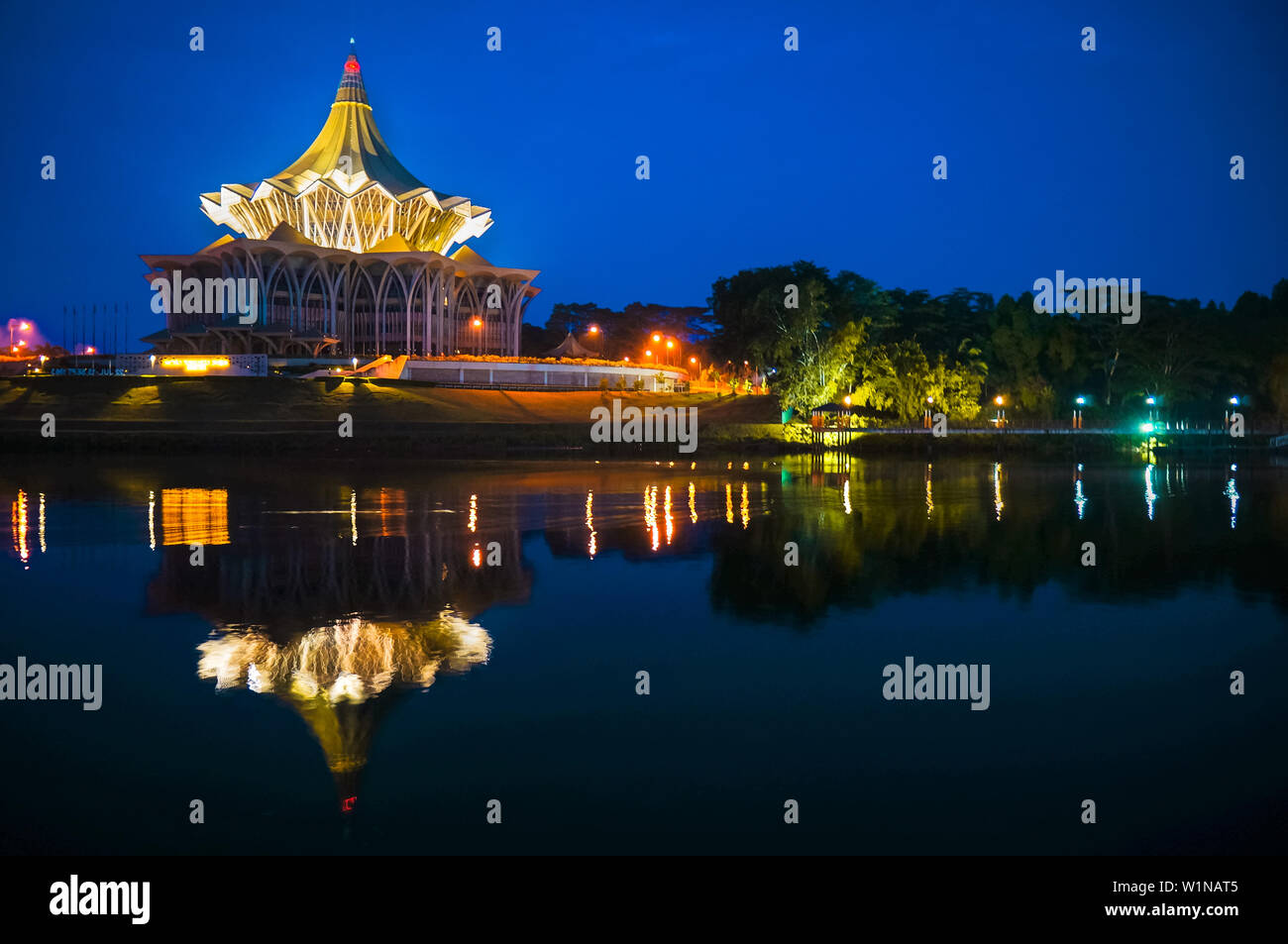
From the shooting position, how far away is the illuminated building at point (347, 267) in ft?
209

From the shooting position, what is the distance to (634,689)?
380 inches

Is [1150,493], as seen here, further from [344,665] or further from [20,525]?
[20,525]

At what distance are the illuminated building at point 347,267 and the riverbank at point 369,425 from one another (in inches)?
497

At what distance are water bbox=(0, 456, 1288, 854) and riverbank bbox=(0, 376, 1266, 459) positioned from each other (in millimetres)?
24240

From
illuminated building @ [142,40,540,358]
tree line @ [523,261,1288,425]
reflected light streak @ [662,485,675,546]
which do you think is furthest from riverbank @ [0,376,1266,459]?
reflected light streak @ [662,485,675,546]

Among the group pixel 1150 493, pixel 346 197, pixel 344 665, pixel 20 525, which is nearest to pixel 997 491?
pixel 1150 493

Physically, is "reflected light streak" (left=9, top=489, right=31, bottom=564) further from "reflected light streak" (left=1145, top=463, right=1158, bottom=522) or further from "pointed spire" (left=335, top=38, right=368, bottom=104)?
"pointed spire" (left=335, top=38, right=368, bottom=104)

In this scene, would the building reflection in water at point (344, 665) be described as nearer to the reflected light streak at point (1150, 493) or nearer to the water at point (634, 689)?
the water at point (634, 689)

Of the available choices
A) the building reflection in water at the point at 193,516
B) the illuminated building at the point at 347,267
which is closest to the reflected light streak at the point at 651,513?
the building reflection in water at the point at 193,516

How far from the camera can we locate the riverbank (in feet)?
145

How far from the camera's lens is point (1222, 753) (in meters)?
8.05
